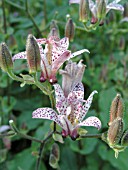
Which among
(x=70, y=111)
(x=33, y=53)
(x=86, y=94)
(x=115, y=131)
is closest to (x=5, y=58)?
(x=33, y=53)

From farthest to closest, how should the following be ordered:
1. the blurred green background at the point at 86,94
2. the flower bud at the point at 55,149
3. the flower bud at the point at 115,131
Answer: the blurred green background at the point at 86,94, the flower bud at the point at 55,149, the flower bud at the point at 115,131

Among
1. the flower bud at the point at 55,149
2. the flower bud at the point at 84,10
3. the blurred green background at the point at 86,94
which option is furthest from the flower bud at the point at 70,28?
the flower bud at the point at 55,149

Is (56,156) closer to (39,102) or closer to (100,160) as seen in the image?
(100,160)

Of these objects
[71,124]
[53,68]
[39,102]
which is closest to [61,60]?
[53,68]

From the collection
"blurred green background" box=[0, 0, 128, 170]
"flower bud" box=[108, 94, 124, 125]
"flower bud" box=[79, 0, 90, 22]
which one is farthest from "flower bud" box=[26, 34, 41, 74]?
"blurred green background" box=[0, 0, 128, 170]

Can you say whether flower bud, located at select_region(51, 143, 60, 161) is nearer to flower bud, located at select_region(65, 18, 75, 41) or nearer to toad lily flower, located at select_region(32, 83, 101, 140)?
toad lily flower, located at select_region(32, 83, 101, 140)

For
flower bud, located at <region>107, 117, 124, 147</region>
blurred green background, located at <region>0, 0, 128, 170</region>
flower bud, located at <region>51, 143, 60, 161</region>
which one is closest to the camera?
flower bud, located at <region>107, 117, 124, 147</region>

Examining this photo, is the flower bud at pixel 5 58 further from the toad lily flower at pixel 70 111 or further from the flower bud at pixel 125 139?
the flower bud at pixel 125 139
